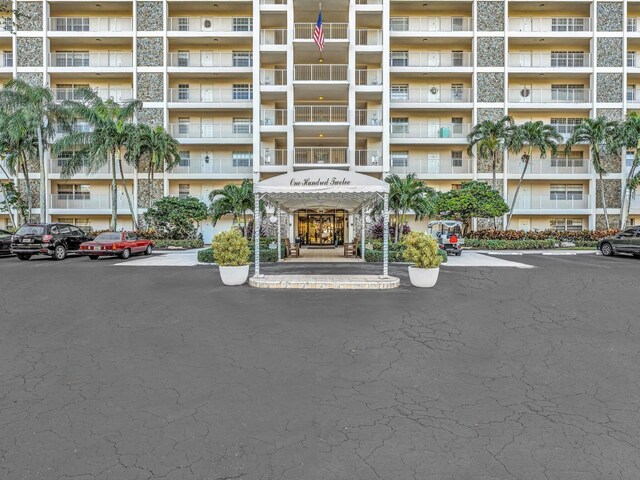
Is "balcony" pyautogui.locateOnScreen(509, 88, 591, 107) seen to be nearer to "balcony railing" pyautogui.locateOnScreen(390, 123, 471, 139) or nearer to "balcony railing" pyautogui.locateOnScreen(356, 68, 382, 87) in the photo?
"balcony railing" pyautogui.locateOnScreen(390, 123, 471, 139)

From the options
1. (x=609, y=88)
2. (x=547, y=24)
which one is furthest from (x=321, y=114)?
(x=609, y=88)

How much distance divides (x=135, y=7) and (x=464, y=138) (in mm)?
27111

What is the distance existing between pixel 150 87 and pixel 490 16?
26.9m

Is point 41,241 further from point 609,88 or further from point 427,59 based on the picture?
point 609,88

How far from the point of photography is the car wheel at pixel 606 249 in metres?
20.5

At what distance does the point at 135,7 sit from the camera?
1155 inches

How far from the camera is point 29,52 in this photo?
97.8 ft

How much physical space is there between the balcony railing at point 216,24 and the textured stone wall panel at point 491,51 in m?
18.2

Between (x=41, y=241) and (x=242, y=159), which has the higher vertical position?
(x=242, y=159)

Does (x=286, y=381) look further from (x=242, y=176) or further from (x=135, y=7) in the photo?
(x=135, y=7)

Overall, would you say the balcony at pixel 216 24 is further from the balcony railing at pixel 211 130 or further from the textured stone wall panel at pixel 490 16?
the textured stone wall panel at pixel 490 16

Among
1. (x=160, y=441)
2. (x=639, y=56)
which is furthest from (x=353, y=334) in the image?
(x=639, y=56)

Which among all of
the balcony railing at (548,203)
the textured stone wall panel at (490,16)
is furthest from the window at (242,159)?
the balcony railing at (548,203)

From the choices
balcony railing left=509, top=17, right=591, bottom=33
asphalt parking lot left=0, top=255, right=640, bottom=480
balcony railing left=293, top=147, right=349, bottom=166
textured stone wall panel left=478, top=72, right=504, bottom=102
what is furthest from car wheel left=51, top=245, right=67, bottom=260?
balcony railing left=509, top=17, right=591, bottom=33
